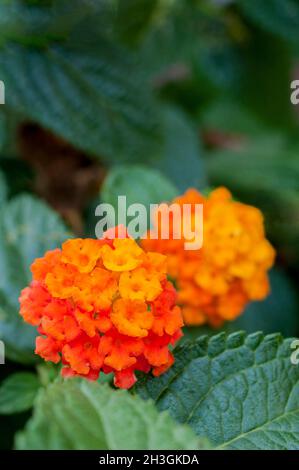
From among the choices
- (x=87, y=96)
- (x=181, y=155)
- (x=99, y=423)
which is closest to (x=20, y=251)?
(x=87, y=96)

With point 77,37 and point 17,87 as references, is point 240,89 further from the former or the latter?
point 17,87

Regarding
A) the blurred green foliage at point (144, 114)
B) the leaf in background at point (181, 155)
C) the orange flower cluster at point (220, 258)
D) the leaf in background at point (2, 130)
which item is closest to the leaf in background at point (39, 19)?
the blurred green foliage at point (144, 114)

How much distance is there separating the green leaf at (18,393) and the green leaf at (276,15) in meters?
0.77

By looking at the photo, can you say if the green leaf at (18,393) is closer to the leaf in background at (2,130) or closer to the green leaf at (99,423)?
the green leaf at (99,423)

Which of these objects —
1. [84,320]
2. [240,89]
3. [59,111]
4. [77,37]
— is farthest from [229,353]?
[240,89]

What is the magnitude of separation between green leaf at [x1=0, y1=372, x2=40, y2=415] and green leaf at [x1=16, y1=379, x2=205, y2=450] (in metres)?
0.29

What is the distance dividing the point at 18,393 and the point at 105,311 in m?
0.29

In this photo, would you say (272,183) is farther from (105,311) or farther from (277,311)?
(105,311)

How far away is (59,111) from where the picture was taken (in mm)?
1204

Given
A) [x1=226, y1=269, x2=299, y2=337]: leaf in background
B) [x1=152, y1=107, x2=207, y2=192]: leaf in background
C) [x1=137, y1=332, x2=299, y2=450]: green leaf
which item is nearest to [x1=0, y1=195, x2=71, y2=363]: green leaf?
[x1=137, y1=332, x2=299, y2=450]: green leaf

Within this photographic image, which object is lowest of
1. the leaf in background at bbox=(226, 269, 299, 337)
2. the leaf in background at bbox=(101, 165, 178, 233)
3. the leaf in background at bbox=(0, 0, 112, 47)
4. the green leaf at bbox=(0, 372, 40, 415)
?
the green leaf at bbox=(0, 372, 40, 415)

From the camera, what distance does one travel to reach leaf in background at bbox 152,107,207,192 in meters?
1.50

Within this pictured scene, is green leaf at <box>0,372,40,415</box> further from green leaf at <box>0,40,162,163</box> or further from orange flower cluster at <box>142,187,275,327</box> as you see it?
green leaf at <box>0,40,162,163</box>

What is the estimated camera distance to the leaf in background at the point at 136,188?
1.06 metres
